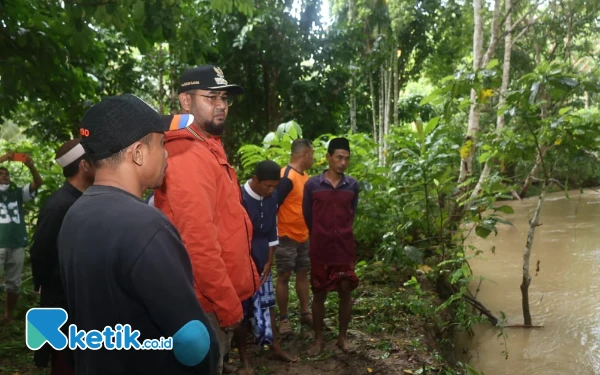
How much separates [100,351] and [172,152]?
1.02 m

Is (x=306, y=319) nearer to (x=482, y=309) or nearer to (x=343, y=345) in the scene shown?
(x=343, y=345)

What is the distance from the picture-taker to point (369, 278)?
5.67m

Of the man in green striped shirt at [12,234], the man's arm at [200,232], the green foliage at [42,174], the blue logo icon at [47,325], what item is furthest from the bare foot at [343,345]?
the green foliage at [42,174]

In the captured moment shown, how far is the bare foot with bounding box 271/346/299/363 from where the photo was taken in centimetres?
365

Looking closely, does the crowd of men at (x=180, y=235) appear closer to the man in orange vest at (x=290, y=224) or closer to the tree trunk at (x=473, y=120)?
the man in orange vest at (x=290, y=224)

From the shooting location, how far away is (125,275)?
3.75ft

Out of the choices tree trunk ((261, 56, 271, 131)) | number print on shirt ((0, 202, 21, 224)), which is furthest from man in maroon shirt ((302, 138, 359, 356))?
tree trunk ((261, 56, 271, 131))

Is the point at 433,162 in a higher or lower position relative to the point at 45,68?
lower

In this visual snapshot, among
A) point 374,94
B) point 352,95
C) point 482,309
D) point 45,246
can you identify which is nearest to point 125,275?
point 45,246

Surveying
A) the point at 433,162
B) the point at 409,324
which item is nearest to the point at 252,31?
the point at 433,162

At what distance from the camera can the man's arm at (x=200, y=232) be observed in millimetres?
1914

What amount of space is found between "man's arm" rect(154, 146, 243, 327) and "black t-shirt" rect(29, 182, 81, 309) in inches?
38.5

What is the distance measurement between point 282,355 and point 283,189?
1.39 m

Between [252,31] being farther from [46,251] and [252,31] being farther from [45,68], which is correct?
[46,251]
